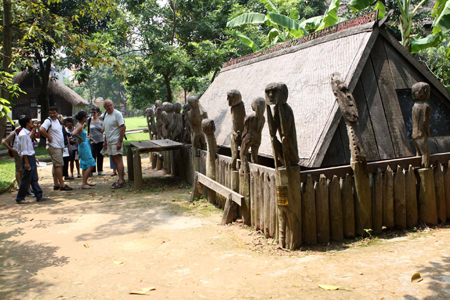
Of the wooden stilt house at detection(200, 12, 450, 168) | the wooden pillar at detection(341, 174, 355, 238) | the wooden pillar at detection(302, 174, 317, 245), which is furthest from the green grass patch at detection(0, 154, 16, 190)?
the wooden pillar at detection(341, 174, 355, 238)

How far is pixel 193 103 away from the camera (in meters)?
8.31

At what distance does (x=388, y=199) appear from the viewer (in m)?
5.33

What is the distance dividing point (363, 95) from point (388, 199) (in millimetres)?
1750

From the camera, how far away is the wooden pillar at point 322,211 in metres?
4.99

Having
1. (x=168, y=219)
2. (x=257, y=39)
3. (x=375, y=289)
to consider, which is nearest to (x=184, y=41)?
(x=257, y=39)

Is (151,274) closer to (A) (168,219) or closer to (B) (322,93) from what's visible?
(A) (168,219)

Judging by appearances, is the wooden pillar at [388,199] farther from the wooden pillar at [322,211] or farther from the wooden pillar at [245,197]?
the wooden pillar at [245,197]

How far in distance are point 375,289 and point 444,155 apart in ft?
9.54

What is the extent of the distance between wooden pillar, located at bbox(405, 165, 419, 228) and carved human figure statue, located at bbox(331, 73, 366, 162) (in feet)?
2.84

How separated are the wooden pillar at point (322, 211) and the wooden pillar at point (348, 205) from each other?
268 mm

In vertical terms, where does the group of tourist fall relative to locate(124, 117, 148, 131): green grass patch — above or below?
below

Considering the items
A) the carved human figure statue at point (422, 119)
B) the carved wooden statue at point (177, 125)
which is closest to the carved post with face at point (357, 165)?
the carved human figure statue at point (422, 119)

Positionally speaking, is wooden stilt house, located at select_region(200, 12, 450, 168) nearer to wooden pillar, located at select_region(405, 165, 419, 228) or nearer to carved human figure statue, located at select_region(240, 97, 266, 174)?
wooden pillar, located at select_region(405, 165, 419, 228)

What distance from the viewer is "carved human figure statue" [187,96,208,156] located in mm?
8312
